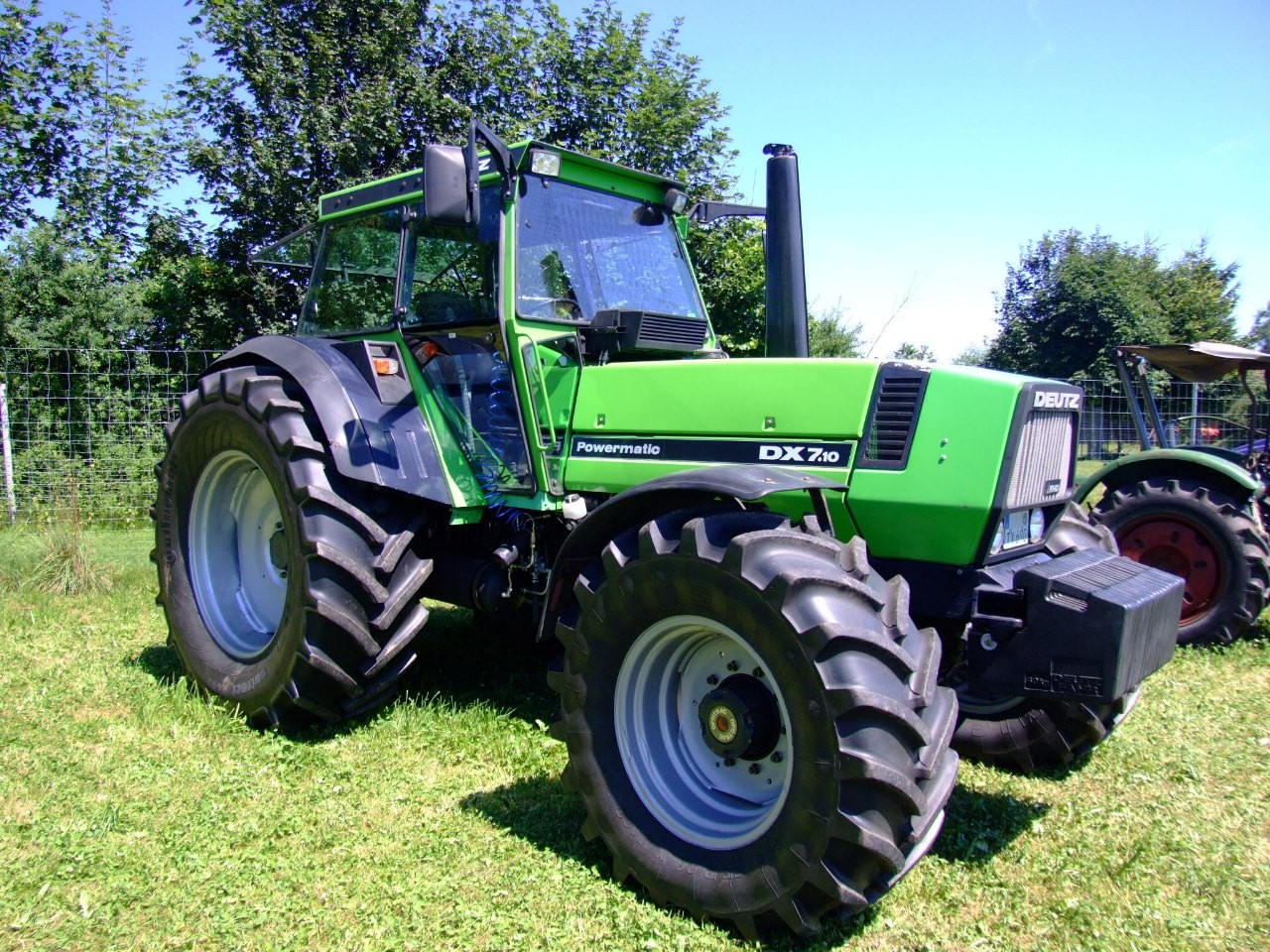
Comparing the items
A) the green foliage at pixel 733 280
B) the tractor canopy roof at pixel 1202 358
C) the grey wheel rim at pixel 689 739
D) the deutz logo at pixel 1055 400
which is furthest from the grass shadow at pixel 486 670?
the green foliage at pixel 733 280

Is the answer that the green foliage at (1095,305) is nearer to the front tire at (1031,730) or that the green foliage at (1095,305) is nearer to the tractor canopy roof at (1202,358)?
the tractor canopy roof at (1202,358)

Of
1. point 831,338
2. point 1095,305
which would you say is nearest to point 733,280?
point 831,338

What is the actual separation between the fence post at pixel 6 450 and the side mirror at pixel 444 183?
7.84 m

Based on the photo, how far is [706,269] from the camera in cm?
1149

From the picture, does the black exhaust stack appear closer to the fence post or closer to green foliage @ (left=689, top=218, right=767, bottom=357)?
green foliage @ (left=689, top=218, right=767, bottom=357)

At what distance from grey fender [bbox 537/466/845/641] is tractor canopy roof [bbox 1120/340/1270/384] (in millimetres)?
5316

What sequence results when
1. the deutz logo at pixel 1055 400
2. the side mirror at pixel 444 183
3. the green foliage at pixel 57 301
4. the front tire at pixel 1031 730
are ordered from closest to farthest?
1. the deutz logo at pixel 1055 400
2. the side mirror at pixel 444 183
3. the front tire at pixel 1031 730
4. the green foliage at pixel 57 301

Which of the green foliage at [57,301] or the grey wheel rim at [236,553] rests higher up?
the green foliage at [57,301]

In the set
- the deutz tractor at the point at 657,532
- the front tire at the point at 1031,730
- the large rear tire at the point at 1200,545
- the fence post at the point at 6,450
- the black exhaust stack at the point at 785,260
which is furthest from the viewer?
the fence post at the point at 6,450

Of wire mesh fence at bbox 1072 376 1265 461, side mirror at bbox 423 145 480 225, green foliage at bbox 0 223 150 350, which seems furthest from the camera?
wire mesh fence at bbox 1072 376 1265 461

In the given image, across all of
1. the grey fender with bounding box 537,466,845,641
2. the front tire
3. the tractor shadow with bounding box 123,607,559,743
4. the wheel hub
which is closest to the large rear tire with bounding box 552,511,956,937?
the wheel hub

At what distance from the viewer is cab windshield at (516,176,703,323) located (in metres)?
4.26

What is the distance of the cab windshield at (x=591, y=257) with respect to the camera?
426 cm

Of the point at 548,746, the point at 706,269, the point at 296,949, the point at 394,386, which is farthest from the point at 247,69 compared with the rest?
the point at 296,949
